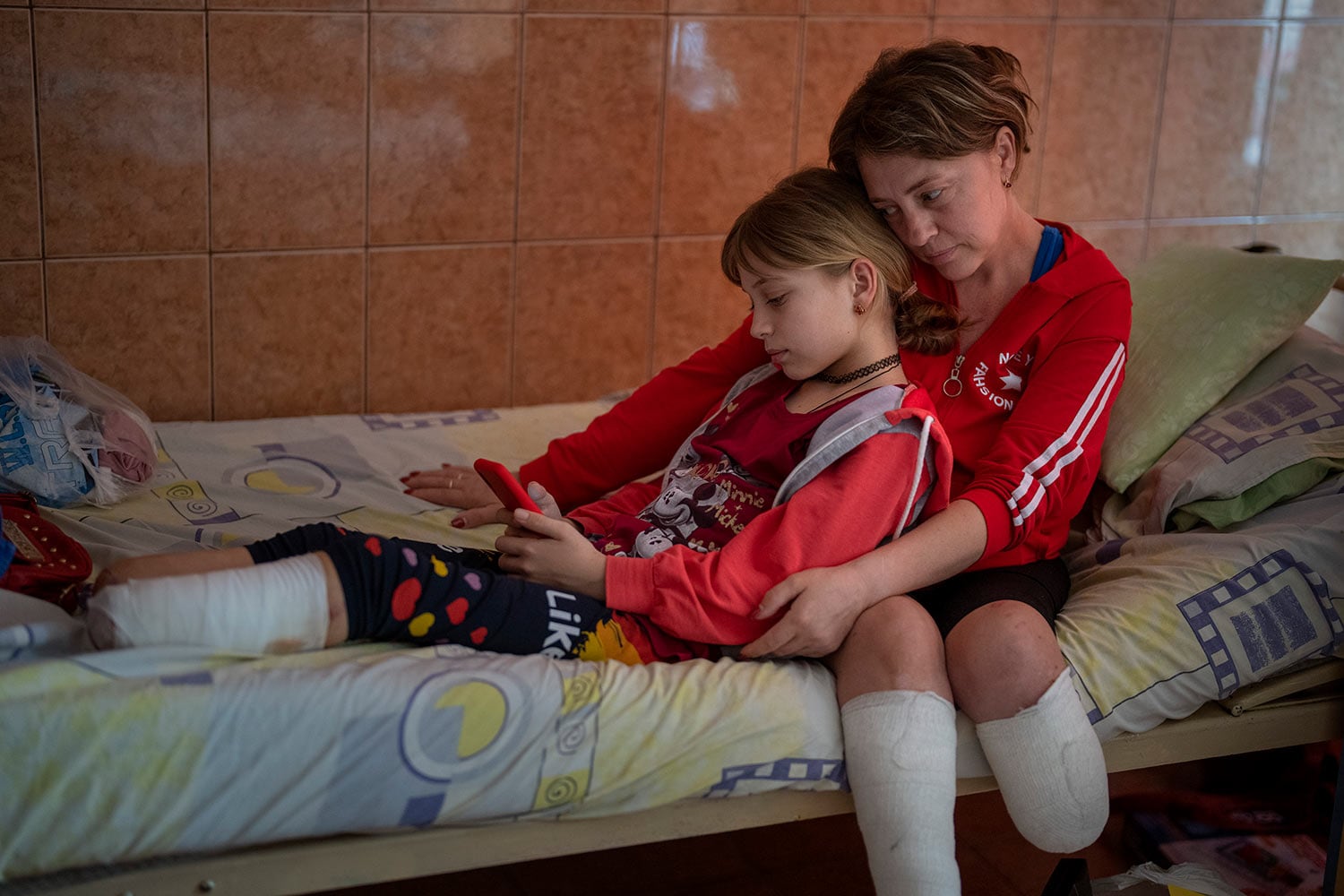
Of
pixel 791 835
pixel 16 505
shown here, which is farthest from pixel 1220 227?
pixel 16 505

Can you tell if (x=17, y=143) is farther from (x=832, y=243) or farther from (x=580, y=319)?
(x=832, y=243)

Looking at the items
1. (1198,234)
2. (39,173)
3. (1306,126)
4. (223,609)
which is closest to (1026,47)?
(1198,234)

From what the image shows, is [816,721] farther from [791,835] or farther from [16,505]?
[16,505]

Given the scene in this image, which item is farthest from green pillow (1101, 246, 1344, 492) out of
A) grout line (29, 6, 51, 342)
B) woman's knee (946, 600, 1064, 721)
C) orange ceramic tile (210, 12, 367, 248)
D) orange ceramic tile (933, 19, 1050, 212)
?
grout line (29, 6, 51, 342)

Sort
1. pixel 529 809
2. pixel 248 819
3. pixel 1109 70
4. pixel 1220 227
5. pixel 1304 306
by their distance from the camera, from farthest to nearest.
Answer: pixel 1220 227 → pixel 1109 70 → pixel 1304 306 → pixel 529 809 → pixel 248 819

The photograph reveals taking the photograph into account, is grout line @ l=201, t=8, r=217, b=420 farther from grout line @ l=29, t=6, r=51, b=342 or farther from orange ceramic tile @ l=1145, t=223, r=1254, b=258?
orange ceramic tile @ l=1145, t=223, r=1254, b=258

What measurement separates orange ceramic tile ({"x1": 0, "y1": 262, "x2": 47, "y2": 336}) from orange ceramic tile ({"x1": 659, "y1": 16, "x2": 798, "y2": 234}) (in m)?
1.10

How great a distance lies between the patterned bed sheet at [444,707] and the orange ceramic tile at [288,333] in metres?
0.48

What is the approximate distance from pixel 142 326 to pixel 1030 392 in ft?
4.77

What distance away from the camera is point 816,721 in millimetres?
1486

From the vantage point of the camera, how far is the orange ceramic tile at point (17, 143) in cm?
206

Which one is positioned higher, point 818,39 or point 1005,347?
point 818,39

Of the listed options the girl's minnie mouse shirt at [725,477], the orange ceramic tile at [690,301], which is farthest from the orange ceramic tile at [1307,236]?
the girl's minnie mouse shirt at [725,477]

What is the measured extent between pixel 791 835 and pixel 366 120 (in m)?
1.37
